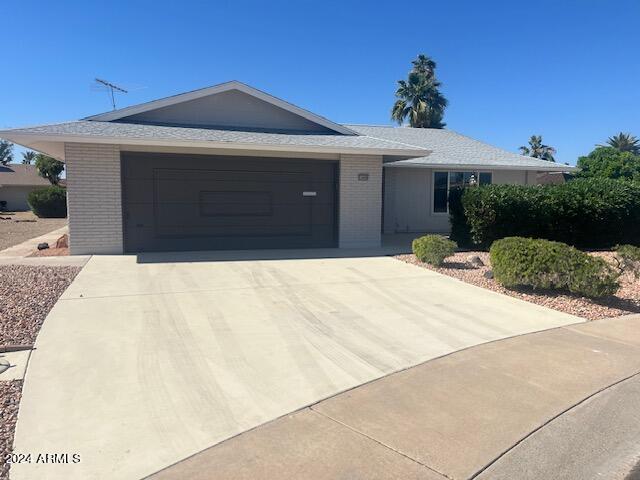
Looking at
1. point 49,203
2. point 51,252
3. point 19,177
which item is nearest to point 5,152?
point 19,177

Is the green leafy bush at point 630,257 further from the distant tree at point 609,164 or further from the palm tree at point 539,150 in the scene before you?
the palm tree at point 539,150

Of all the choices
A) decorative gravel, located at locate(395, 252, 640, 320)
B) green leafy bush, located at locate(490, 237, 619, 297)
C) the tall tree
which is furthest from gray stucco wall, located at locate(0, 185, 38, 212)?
green leafy bush, located at locate(490, 237, 619, 297)

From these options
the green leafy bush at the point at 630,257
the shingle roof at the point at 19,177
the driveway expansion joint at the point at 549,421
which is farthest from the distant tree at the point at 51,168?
the driveway expansion joint at the point at 549,421

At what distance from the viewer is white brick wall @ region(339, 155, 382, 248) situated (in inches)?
547

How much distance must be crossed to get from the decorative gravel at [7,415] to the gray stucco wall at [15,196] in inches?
1931

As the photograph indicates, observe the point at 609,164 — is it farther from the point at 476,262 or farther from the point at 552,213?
the point at 476,262

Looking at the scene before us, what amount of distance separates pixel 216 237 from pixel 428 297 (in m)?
6.53

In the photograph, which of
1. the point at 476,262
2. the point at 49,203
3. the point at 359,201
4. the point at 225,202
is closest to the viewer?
the point at 476,262

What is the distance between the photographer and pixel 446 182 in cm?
1880

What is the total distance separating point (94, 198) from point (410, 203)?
10816 millimetres

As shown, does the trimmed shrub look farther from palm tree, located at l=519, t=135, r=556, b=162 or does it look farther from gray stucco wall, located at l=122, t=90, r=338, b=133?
palm tree, located at l=519, t=135, r=556, b=162

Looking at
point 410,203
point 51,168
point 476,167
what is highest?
point 51,168

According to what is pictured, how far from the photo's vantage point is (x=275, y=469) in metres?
3.29

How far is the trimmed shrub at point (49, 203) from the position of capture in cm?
3222
